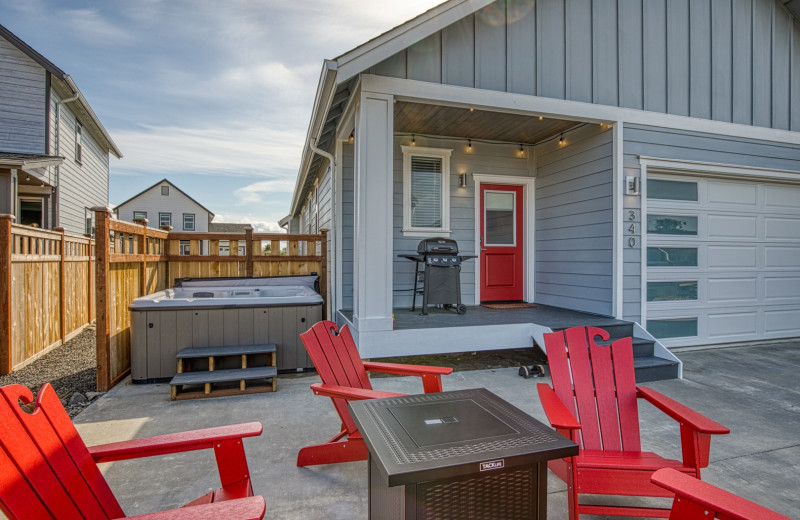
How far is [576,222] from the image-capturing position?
17.6 ft

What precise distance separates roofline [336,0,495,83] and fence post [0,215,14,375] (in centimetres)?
342

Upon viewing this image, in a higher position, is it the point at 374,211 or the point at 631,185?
the point at 631,185

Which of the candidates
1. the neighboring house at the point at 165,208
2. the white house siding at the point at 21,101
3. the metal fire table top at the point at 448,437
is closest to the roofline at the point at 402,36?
the metal fire table top at the point at 448,437

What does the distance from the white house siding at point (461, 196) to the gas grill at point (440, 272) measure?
2.07ft

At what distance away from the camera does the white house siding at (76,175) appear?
359 inches

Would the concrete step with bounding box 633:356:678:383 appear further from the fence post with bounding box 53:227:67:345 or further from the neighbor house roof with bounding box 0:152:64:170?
the neighbor house roof with bounding box 0:152:64:170

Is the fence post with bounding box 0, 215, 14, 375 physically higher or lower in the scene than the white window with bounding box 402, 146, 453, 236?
lower

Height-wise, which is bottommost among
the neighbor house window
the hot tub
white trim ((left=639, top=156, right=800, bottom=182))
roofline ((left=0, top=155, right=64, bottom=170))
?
the hot tub

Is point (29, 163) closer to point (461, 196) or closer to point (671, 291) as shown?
point (461, 196)

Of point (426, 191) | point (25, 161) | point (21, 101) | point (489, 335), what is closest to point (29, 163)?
point (25, 161)

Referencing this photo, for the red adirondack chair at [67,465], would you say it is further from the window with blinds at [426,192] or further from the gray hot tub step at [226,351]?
the window with blinds at [426,192]

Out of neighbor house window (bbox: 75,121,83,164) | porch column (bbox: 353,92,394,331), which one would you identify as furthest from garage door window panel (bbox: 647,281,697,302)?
neighbor house window (bbox: 75,121,83,164)

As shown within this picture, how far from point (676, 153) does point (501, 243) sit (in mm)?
2390

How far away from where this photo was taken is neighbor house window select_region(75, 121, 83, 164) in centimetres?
999
